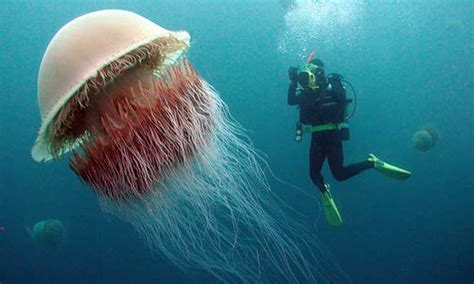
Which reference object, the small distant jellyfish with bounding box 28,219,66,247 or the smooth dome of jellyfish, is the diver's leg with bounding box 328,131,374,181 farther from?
the small distant jellyfish with bounding box 28,219,66,247

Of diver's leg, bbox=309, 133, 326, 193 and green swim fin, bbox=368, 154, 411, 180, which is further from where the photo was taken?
green swim fin, bbox=368, 154, 411, 180

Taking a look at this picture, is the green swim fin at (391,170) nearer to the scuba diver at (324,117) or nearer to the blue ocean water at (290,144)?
the scuba diver at (324,117)

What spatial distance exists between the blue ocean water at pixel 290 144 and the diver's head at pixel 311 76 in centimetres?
Result: 1477

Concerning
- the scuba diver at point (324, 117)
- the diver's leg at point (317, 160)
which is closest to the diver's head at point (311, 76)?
the scuba diver at point (324, 117)

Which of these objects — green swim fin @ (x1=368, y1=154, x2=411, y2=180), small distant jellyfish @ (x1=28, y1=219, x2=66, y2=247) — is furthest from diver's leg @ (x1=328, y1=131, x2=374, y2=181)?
small distant jellyfish @ (x1=28, y1=219, x2=66, y2=247)

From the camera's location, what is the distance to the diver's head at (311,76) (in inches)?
257

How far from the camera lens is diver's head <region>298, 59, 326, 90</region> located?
21.4 ft

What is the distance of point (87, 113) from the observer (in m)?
Result: 2.66

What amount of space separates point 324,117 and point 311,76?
74 cm

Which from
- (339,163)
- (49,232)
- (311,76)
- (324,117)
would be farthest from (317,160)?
(49,232)

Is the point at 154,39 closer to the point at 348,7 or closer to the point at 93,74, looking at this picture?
the point at 93,74

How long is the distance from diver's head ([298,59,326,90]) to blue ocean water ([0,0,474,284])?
14775mm

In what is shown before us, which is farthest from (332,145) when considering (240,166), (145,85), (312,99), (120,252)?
(120,252)

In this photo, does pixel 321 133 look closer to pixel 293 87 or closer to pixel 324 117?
pixel 324 117
